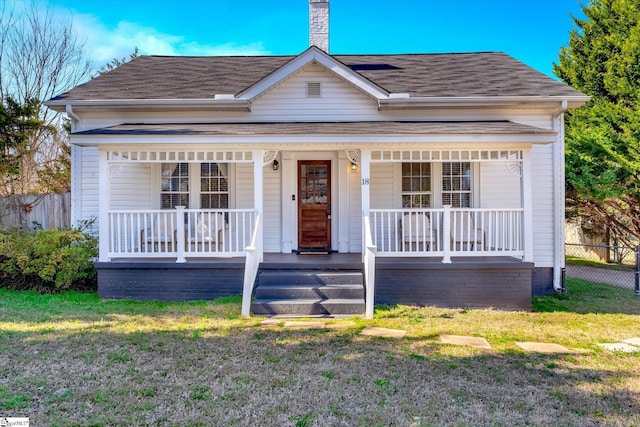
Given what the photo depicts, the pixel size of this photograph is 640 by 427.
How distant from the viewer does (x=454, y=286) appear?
21.5 ft

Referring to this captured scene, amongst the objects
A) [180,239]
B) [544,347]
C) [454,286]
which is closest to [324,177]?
[180,239]

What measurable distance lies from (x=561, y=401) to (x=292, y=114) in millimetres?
6824

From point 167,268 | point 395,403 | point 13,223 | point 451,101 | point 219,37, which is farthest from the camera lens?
point 219,37

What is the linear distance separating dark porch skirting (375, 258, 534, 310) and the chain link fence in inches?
89.6

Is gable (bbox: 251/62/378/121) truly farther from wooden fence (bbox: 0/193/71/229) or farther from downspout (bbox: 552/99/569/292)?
wooden fence (bbox: 0/193/71/229)

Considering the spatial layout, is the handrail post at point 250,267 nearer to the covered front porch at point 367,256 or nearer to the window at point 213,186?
the covered front porch at point 367,256

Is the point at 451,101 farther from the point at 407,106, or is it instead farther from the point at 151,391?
the point at 151,391

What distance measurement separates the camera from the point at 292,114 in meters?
8.23

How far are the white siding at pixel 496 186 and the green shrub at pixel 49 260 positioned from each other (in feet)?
26.6

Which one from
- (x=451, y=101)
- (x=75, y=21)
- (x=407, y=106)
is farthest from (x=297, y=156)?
(x=75, y=21)

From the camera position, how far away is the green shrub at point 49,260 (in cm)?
691

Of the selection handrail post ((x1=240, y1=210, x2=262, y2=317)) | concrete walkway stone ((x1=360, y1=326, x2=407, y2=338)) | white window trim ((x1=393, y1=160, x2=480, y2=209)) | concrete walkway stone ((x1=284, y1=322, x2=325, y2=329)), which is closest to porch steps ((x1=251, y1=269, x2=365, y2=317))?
handrail post ((x1=240, y1=210, x2=262, y2=317))

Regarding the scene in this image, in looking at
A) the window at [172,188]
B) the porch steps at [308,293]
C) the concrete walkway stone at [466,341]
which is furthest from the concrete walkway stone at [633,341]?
the window at [172,188]

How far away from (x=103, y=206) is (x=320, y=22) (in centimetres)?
680
